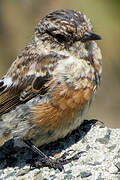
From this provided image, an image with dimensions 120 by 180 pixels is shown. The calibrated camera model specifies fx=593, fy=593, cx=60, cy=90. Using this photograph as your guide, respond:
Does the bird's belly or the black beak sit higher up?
the black beak

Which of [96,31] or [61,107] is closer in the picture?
[61,107]

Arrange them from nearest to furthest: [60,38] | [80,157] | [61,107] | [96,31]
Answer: [61,107] < [80,157] < [60,38] < [96,31]

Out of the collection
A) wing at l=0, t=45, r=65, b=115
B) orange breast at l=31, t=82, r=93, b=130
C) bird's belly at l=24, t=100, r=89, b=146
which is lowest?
bird's belly at l=24, t=100, r=89, b=146

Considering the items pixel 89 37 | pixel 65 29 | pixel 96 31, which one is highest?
pixel 65 29

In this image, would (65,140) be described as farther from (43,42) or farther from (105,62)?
(105,62)

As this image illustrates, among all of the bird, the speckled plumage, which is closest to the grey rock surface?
the bird

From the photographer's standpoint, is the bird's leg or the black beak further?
the black beak

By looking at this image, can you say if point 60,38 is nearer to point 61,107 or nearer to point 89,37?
point 89,37

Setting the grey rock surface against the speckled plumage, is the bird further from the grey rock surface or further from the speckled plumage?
the grey rock surface

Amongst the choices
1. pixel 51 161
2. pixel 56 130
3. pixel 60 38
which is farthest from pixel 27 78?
pixel 51 161
